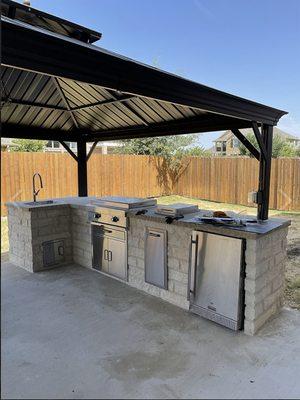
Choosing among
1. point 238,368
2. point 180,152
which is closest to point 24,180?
point 238,368

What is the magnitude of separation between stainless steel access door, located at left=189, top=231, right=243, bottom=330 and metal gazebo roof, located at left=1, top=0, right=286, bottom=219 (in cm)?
135

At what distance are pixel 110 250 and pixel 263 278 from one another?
6.95 feet

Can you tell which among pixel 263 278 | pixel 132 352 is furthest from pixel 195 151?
pixel 132 352

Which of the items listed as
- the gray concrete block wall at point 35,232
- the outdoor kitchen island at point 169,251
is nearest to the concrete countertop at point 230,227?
the outdoor kitchen island at point 169,251

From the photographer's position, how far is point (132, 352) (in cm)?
271

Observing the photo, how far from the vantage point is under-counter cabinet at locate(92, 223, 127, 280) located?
4.21 meters

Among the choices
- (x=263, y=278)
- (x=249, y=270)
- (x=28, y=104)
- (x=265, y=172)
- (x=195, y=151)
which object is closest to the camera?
(x=249, y=270)

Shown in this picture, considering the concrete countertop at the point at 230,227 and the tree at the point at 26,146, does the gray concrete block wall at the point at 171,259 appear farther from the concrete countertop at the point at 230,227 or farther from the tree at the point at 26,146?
the tree at the point at 26,146

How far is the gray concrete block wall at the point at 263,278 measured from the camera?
2.98 meters

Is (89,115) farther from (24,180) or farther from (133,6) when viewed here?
(133,6)

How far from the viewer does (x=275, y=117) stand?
3.89 meters

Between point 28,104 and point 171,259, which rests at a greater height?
point 28,104

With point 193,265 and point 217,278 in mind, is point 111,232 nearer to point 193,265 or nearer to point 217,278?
point 193,265

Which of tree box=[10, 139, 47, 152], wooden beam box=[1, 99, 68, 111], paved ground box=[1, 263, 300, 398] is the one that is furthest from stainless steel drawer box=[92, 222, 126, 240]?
tree box=[10, 139, 47, 152]
